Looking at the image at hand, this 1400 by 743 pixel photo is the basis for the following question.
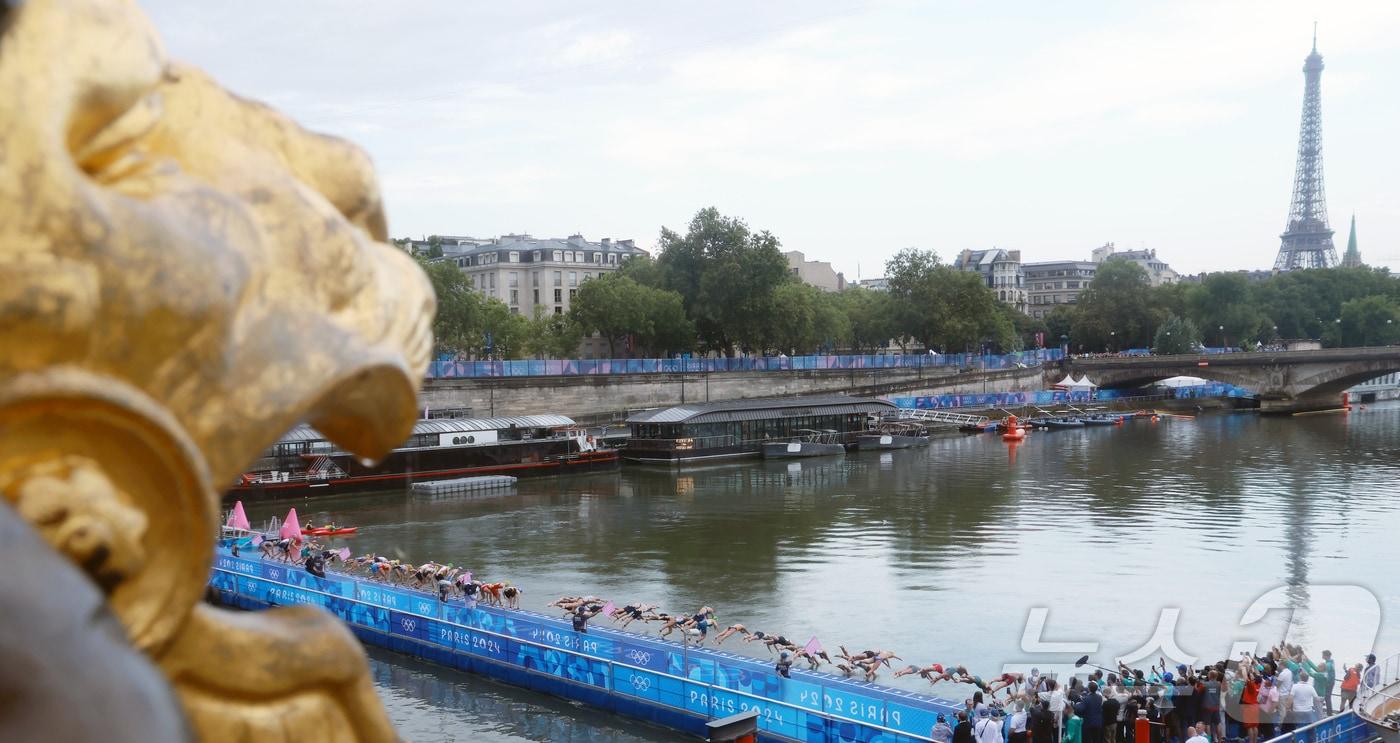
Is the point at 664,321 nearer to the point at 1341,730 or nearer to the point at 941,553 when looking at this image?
the point at 941,553

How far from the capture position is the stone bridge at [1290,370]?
8850cm

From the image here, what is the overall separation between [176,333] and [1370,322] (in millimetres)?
138049

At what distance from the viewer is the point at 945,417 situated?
8050 cm

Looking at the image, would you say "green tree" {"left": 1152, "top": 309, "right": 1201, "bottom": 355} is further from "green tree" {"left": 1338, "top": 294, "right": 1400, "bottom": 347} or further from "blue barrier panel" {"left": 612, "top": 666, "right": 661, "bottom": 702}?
"blue barrier panel" {"left": 612, "top": 666, "right": 661, "bottom": 702}

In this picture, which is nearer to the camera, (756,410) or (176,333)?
(176,333)

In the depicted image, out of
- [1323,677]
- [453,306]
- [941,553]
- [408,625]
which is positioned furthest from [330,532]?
[453,306]

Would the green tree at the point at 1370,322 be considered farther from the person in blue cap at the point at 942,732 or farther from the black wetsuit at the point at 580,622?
the person in blue cap at the point at 942,732

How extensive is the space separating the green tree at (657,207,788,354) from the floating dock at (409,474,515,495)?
28.7 metres

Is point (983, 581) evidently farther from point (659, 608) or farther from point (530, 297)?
point (530, 297)

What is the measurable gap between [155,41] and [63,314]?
2.15 ft

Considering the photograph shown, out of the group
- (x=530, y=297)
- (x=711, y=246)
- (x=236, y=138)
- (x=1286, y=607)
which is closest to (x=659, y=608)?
(x=1286, y=607)

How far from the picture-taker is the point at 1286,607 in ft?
91.4

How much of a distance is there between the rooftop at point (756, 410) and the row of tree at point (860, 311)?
11.7m

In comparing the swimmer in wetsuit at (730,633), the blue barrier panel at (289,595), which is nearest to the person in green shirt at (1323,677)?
the swimmer in wetsuit at (730,633)
